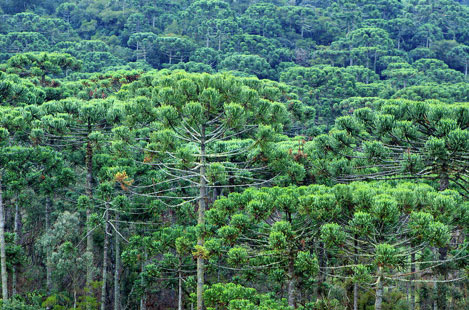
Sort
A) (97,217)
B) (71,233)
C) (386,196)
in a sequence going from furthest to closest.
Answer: (71,233) < (97,217) < (386,196)

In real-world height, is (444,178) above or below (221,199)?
above

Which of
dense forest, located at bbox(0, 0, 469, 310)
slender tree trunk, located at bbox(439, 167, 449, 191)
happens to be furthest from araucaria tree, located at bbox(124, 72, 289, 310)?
slender tree trunk, located at bbox(439, 167, 449, 191)

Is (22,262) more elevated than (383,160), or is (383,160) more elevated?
(383,160)

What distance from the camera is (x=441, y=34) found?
73.5 meters

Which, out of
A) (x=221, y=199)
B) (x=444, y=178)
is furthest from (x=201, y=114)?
(x=444, y=178)

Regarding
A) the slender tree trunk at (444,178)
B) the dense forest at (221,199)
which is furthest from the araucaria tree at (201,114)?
the slender tree trunk at (444,178)

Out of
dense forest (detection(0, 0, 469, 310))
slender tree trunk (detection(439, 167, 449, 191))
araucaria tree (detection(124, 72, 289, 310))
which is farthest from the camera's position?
slender tree trunk (detection(439, 167, 449, 191))

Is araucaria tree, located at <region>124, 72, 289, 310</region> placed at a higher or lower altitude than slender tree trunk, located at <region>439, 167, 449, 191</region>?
higher

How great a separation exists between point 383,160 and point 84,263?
12099mm

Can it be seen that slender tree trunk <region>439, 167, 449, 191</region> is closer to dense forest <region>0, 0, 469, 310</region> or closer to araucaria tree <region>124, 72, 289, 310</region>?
dense forest <region>0, 0, 469, 310</region>

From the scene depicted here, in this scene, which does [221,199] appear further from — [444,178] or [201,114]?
[444,178]

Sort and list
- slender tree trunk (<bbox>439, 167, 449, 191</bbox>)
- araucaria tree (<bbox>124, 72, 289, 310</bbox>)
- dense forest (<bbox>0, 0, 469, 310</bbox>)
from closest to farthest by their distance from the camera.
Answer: dense forest (<bbox>0, 0, 469, 310</bbox>), araucaria tree (<bbox>124, 72, 289, 310</bbox>), slender tree trunk (<bbox>439, 167, 449, 191</bbox>)

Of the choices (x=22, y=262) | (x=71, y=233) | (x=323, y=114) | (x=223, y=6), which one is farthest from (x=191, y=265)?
(x=223, y=6)

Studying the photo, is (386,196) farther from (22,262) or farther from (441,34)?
(441,34)
